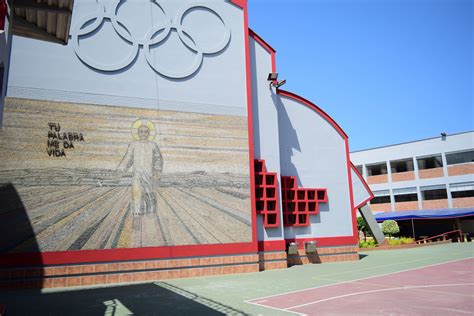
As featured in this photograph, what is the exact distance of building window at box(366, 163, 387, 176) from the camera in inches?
1798

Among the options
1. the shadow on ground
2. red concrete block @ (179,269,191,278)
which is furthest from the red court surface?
red concrete block @ (179,269,191,278)

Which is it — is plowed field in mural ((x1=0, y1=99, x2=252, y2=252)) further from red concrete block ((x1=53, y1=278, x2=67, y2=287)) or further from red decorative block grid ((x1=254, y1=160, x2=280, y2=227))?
red concrete block ((x1=53, y1=278, x2=67, y2=287))

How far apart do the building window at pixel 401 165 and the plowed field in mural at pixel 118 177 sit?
108ft

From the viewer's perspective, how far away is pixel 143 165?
14.6 meters

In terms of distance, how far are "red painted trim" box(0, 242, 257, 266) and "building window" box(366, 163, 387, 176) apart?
3446 cm

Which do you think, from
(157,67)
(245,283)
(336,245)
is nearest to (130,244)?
(245,283)

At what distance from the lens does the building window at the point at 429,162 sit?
4066 cm

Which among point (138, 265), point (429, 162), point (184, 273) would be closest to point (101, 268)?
point (138, 265)

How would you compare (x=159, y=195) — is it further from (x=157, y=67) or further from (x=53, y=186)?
(x=157, y=67)

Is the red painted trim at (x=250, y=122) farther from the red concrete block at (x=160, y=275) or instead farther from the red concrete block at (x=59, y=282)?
the red concrete block at (x=59, y=282)

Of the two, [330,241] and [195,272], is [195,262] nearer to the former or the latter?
[195,272]

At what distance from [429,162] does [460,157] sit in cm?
367

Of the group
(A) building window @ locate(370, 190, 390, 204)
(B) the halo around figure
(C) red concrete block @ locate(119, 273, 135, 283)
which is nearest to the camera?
(C) red concrete block @ locate(119, 273, 135, 283)

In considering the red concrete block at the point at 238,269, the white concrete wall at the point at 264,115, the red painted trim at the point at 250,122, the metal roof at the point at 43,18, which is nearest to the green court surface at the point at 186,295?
the red concrete block at the point at 238,269
